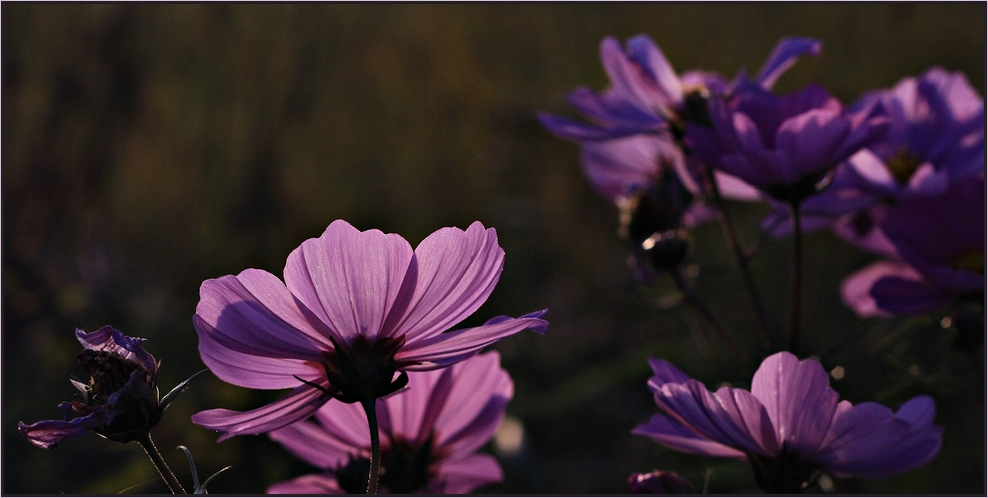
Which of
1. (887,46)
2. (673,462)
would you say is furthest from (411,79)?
(673,462)

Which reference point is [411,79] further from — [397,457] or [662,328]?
[397,457]

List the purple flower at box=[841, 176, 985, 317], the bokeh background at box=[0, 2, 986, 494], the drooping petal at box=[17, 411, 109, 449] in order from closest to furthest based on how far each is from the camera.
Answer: the drooping petal at box=[17, 411, 109, 449] < the purple flower at box=[841, 176, 985, 317] < the bokeh background at box=[0, 2, 986, 494]

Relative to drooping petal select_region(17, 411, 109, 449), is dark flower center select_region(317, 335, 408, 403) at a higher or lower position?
higher

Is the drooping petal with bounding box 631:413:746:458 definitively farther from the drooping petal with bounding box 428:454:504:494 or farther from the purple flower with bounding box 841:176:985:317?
the purple flower with bounding box 841:176:985:317

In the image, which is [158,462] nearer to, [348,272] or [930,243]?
[348,272]

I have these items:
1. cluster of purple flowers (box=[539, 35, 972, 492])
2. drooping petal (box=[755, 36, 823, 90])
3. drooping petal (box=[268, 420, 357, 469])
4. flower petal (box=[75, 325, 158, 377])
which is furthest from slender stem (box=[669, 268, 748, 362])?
flower petal (box=[75, 325, 158, 377])

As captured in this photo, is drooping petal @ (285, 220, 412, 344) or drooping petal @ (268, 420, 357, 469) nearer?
drooping petal @ (285, 220, 412, 344)
